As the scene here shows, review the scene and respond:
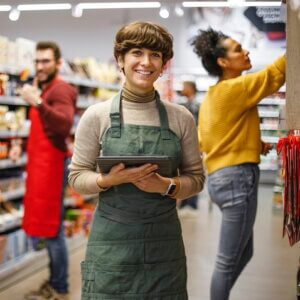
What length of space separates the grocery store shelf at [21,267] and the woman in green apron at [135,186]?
2.29m

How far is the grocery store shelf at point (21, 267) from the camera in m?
4.32

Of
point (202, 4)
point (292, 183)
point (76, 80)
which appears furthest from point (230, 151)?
point (76, 80)

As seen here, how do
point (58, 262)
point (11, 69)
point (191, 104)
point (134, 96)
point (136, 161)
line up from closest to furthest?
point (136, 161) < point (134, 96) < point (58, 262) < point (11, 69) < point (191, 104)

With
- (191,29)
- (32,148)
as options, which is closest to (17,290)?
(32,148)

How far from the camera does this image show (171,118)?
2193mm

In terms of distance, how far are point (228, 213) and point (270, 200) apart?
223 inches

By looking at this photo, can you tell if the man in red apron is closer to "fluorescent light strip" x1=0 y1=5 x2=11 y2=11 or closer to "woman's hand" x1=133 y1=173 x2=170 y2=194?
"fluorescent light strip" x1=0 y1=5 x2=11 y2=11

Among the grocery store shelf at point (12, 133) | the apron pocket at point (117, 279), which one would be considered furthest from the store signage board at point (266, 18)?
the grocery store shelf at point (12, 133)

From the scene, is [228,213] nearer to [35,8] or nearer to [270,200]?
[35,8]

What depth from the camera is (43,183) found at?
13.4ft

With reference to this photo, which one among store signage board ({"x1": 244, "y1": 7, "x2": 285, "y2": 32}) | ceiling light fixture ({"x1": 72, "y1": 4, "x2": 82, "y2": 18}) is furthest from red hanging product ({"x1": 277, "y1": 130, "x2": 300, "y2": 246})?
ceiling light fixture ({"x1": 72, "y1": 4, "x2": 82, "y2": 18})

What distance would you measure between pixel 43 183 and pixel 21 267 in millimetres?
866

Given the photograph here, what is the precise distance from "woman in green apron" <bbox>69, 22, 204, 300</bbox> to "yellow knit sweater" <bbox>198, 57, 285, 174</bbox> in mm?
843

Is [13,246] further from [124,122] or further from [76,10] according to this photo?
[124,122]
